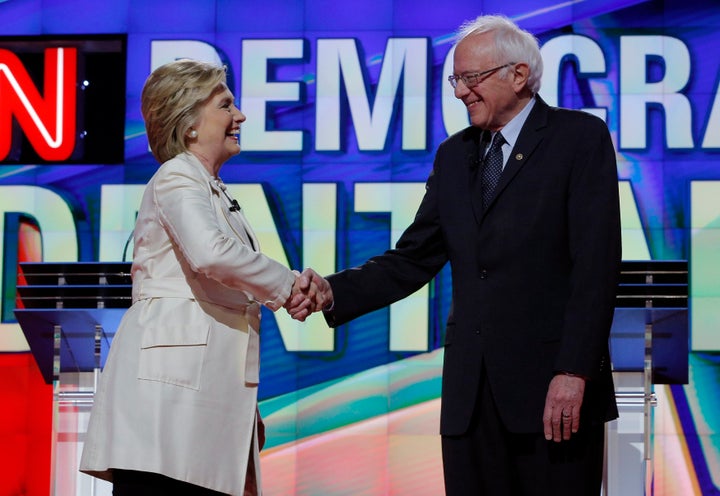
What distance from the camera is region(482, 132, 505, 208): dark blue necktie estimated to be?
2381mm

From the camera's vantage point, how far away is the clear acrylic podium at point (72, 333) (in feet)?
12.5

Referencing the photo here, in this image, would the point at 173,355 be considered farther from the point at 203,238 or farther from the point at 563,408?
the point at 563,408

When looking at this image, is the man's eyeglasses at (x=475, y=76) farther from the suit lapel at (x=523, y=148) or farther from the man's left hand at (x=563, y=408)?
the man's left hand at (x=563, y=408)

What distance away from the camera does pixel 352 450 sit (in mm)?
5367

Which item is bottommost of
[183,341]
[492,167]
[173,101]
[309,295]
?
[183,341]

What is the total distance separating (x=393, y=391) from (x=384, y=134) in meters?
1.32

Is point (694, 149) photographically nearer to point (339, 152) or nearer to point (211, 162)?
point (339, 152)

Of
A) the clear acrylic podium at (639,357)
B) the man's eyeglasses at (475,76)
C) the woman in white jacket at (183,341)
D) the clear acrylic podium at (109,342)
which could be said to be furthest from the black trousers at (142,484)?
the clear acrylic podium at (639,357)

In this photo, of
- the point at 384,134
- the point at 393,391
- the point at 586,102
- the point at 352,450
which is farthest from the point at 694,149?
the point at 352,450

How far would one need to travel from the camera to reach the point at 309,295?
268cm

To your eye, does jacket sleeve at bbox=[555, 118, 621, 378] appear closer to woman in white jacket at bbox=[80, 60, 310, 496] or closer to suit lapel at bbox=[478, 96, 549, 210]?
suit lapel at bbox=[478, 96, 549, 210]

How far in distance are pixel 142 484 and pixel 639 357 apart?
1903mm

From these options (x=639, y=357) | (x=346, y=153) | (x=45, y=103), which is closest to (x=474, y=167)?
(x=639, y=357)

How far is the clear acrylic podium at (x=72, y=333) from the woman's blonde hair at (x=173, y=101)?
1.43m
